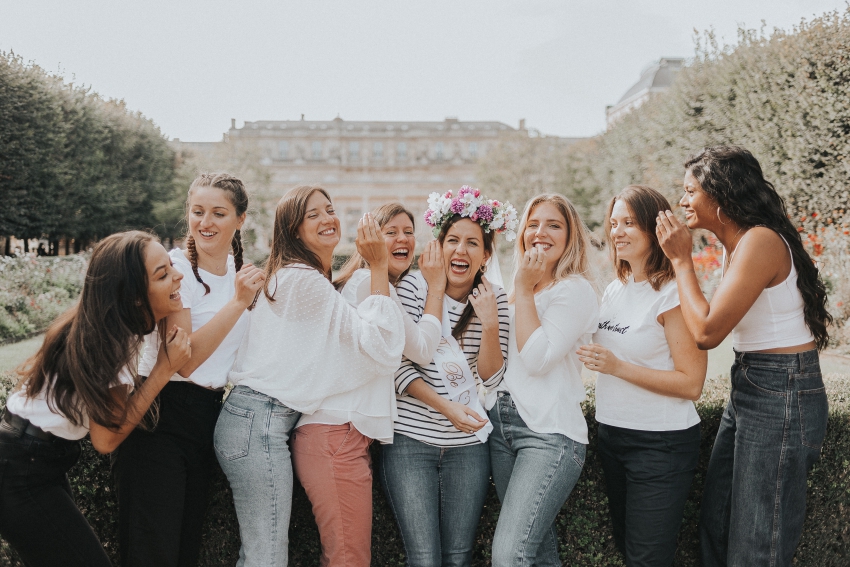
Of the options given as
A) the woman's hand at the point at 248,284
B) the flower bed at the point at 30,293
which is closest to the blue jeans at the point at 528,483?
the woman's hand at the point at 248,284

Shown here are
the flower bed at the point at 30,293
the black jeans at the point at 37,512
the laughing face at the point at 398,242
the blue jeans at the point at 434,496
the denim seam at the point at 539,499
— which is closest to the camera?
the black jeans at the point at 37,512

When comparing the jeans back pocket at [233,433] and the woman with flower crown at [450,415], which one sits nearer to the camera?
the jeans back pocket at [233,433]

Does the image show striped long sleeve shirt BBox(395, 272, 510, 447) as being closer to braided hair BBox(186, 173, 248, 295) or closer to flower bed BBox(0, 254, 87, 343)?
braided hair BBox(186, 173, 248, 295)

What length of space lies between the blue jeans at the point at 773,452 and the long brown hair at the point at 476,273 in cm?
139

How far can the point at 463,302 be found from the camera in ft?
11.3

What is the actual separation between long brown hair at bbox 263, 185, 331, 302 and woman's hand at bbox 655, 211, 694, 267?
1677mm

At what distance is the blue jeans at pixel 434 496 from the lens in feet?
9.61

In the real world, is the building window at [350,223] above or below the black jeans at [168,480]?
above

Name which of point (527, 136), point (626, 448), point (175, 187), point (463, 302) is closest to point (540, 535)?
point (626, 448)

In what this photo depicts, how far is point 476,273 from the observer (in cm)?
349

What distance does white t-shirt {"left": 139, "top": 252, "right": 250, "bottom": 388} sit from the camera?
297 centimetres

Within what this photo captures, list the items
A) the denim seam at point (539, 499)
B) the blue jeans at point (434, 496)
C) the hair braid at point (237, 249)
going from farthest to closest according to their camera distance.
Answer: the hair braid at point (237, 249), the blue jeans at point (434, 496), the denim seam at point (539, 499)

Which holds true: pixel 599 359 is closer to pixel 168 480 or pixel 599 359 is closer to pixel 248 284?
pixel 248 284

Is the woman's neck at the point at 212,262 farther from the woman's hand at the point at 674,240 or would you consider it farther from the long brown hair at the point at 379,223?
the woman's hand at the point at 674,240
